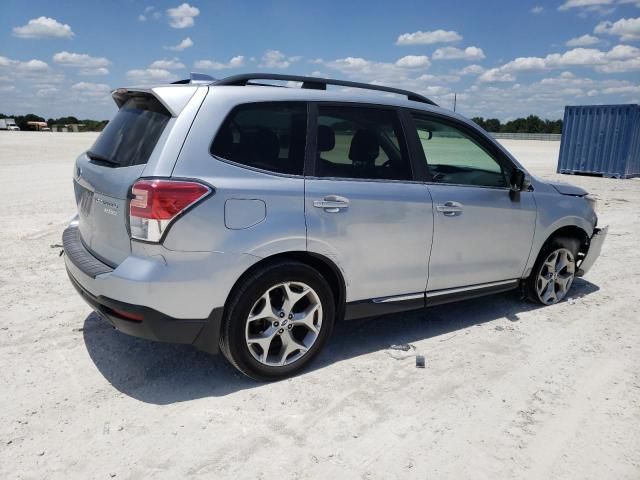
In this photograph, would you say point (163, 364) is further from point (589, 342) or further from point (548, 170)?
point (548, 170)

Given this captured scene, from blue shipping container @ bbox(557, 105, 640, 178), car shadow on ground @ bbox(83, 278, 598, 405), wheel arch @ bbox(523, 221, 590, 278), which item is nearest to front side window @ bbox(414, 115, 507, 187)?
wheel arch @ bbox(523, 221, 590, 278)

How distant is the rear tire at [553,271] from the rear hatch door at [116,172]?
3.60 metres

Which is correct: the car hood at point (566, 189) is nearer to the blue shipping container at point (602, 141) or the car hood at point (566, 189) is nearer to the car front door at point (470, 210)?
the car front door at point (470, 210)

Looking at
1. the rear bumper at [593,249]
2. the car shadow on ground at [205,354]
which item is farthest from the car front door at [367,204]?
the rear bumper at [593,249]

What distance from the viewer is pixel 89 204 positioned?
3482 millimetres

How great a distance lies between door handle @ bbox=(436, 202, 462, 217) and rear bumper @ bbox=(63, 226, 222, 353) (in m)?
1.83

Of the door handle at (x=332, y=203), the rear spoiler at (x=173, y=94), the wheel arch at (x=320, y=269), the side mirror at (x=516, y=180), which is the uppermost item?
the rear spoiler at (x=173, y=94)

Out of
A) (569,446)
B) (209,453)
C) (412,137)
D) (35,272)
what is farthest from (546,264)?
(35,272)

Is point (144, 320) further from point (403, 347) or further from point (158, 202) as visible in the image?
point (403, 347)

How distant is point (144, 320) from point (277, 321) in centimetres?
82

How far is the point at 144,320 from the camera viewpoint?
3.00 m

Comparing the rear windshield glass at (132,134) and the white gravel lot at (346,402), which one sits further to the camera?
the rear windshield glass at (132,134)

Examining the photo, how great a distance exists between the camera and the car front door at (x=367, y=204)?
135 inches

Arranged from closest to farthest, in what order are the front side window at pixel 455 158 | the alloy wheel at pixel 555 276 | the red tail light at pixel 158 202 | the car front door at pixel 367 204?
the red tail light at pixel 158 202, the car front door at pixel 367 204, the front side window at pixel 455 158, the alloy wheel at pixel 555 276
